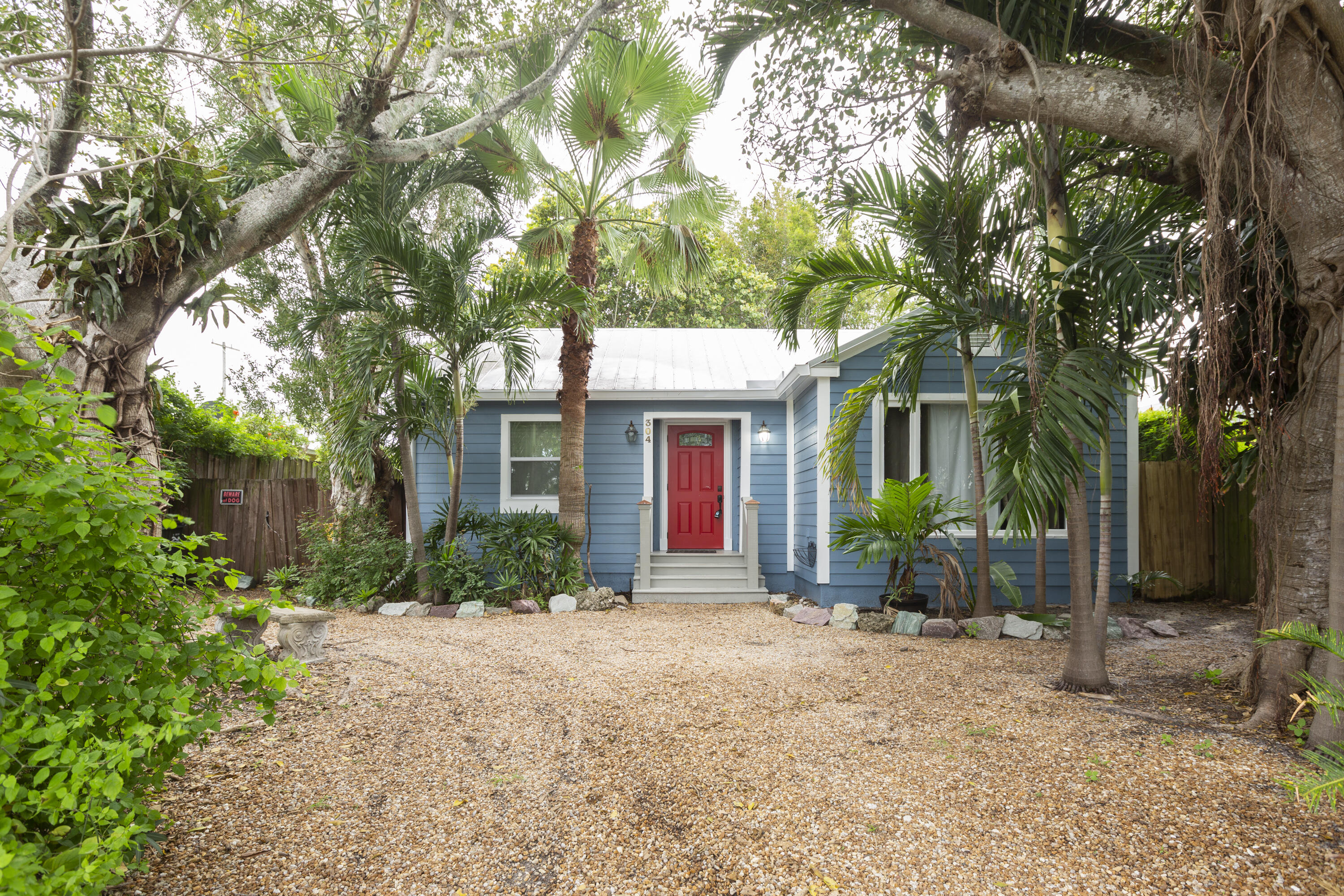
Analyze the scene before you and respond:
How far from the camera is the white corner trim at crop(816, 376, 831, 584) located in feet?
22.4

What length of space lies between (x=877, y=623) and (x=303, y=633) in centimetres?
462

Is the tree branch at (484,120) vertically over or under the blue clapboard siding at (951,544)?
over

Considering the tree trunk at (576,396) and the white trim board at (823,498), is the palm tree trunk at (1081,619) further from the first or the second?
the tree trunk at (576,396)

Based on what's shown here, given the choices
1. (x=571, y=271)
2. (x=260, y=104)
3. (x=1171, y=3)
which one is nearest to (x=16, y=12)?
(x=260, y=104)

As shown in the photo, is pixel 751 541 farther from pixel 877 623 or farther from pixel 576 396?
pixel 576 396

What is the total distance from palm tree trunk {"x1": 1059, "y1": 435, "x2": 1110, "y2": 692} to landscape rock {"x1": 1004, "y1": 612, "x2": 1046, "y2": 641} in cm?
165

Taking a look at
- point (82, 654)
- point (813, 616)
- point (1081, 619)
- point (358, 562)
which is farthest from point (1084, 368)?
point (358, 562)

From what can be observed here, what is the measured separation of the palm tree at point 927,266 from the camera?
15.0 feet

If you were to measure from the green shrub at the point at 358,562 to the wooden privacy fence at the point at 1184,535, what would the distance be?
831 centimetres

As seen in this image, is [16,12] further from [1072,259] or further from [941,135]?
[1072,259]

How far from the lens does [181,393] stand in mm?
8953

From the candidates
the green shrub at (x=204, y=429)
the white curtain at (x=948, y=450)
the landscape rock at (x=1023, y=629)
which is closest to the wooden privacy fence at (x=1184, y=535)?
the white curtain at (x=948, y=450)

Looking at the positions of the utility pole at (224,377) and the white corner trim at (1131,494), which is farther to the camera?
the utility pole at (224,377)

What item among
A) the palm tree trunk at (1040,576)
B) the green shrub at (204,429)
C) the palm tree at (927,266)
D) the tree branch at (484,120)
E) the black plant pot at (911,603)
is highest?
the tree branch at (484,120)
